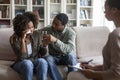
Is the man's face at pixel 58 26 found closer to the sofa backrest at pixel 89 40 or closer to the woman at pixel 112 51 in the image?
the sofa backrest at pixel 89 40

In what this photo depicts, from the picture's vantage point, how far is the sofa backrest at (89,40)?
10.7 ft

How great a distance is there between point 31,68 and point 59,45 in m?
0.46

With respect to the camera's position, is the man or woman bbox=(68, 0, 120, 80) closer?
woman bbox=(68, 0, 120, 80)

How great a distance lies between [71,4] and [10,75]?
10.3 ft

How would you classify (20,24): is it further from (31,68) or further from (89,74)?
(89,74)

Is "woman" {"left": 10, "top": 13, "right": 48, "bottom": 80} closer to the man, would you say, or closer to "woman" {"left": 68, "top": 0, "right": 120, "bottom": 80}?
the man

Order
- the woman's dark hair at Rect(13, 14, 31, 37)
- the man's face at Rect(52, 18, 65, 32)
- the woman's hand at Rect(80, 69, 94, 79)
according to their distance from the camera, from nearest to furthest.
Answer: the woman's hand at Rect(80, 69, 94, 79)
the woman's dark hair at Rect(13, 14, 31, 37)
the man's face at Rect(52, 18, 65, 32)

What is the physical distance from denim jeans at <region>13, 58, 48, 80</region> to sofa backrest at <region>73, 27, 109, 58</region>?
0.82 m

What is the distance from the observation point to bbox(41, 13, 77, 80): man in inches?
104

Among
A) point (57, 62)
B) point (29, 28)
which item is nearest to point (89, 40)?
point (57, 62)

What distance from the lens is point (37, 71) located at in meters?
2.52

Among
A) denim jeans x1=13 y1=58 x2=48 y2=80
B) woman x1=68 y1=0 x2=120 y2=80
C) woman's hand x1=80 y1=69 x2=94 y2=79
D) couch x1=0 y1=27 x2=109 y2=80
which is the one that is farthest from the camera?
couch x1=0 y1=27 x2=109 y2=80

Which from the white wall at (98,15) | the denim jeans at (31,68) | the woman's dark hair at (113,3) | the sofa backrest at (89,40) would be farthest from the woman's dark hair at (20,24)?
the white wall at (98,15)

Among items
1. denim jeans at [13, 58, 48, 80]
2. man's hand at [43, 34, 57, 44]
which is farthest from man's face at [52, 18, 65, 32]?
denim jeans at [13, 58, 48, 80]
